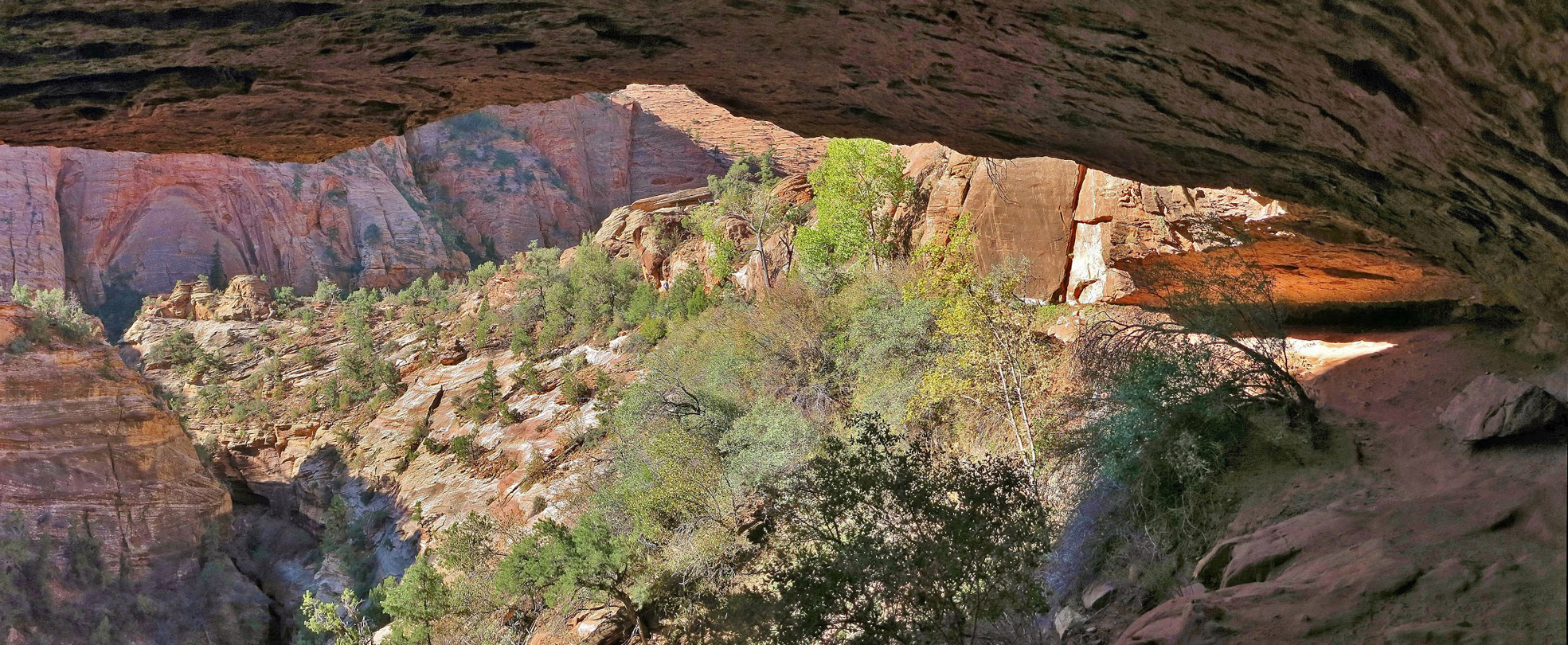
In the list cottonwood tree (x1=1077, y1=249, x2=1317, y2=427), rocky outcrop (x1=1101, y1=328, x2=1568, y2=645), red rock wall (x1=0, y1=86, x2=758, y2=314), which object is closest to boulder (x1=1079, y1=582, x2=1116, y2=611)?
rocky outcrop (x1=1101, y1=328, x2=1568, y2=645)

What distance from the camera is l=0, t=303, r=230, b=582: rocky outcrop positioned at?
31203mm

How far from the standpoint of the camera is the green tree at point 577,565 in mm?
22984

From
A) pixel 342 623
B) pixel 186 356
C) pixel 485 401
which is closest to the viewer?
pixel 342 623

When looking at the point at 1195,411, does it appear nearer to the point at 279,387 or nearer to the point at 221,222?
the point at 279,387

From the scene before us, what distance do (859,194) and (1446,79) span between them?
25755 mm

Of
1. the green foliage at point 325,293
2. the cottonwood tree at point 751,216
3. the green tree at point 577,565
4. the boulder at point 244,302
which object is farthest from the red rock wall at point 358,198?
the green tree at point 577,565

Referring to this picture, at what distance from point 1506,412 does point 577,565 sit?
19.1 meters

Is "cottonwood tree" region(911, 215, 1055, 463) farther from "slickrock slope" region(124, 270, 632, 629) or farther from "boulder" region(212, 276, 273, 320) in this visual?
"boulder" region(212, 276, 273, 320)

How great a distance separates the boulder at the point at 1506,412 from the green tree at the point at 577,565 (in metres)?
17.5

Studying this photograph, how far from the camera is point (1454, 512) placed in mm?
8148

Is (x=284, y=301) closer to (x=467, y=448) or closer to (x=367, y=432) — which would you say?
(x=367, y=432)

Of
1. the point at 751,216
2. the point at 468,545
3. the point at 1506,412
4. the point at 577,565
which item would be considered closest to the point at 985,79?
the point at 1506,412

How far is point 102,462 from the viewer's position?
32.8 metres

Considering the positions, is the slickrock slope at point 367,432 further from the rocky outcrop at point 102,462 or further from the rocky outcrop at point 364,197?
the rocky outcrop at point 364,197
